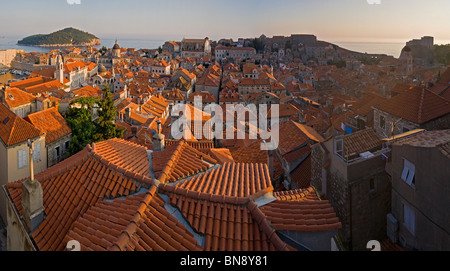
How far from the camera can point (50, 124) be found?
8.51 m

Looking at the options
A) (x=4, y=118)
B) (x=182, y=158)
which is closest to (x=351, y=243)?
(x=182, y=158)

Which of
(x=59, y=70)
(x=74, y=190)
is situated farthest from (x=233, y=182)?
(x=59, y=70)

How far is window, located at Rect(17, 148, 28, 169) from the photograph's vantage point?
23.1ft

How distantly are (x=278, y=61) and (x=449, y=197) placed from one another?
172ft

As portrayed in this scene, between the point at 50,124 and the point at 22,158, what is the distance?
1.57m

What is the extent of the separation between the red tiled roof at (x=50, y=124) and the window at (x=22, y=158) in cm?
84

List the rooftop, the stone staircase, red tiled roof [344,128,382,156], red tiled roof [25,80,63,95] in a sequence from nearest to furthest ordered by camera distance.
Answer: the rooftop < red tiled roof [344,128,382,156] < the stone staircase < red tiled roof [25,80,63,95]

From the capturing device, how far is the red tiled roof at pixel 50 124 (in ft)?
26.9

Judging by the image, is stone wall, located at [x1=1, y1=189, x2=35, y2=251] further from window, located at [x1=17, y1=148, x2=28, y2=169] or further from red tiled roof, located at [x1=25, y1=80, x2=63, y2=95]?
red tiled roof, located at [x1=25, y1=80, x2=63, y2=95]

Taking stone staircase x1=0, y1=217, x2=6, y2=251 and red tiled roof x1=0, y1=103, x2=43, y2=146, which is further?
red tiled roof x1=0, y1=103, x2=43, y2=146

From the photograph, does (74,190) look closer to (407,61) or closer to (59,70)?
(59,70)

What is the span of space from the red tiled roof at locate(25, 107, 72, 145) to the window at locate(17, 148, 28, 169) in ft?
2.76

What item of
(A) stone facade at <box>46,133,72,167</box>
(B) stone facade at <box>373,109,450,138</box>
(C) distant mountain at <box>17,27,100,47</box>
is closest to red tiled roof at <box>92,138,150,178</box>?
(C) distant mountain at <box>17,27,100,47</box>
